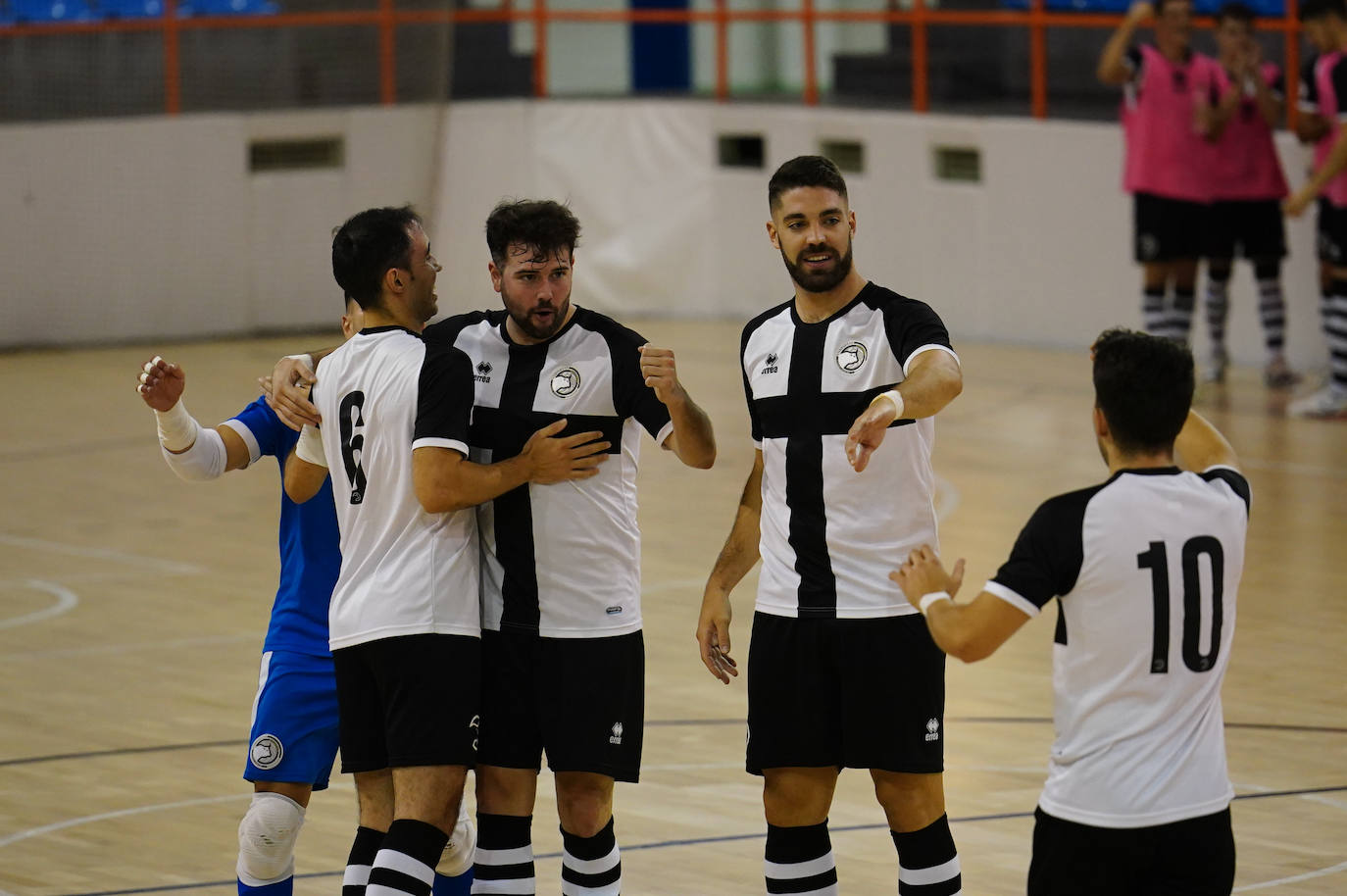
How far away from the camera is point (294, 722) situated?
5.33 metres

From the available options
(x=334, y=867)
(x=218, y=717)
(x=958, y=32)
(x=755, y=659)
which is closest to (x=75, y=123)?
(x=958, y=32)

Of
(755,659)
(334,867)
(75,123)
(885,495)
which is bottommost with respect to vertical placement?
(334,867)

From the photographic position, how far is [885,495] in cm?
505

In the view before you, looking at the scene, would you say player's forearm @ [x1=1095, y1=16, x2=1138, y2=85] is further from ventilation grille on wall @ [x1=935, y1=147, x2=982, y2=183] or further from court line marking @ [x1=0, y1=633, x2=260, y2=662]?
court line marking @ [x1=0, y1=633, x2=260, y2=662]

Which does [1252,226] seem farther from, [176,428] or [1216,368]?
[176,428]

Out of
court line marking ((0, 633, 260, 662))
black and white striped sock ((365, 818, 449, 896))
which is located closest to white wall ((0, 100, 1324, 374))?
court line marking ((0, 633, 260, 662))

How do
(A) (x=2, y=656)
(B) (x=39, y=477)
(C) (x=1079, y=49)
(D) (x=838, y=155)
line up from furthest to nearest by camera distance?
1. (D) (x=838, y=155)
2. (C) (x=1079, y=49)
3. (B) (x=39, y=477)
4. (A) (x=2, y=656)

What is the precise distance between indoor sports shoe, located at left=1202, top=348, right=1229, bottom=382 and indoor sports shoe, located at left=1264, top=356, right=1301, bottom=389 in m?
0.36

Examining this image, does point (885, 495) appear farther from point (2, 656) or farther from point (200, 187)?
point (200, 187)

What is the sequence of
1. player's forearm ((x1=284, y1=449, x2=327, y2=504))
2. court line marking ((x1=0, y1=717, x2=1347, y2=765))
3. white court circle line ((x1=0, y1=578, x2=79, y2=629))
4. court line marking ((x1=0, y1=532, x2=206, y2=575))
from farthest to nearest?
court line marking ((x1=0, y1=532, x2=206, y2=575)) → white court circle line ((x1=0, y1=578, x2=79, y2=629)) → court line marking ((x1=0, y1=717, x2=1347, y2=765)) → player's forearm ((x1=284, y1=449, x2=327, y2=504))

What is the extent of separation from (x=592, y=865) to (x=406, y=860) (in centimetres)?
53

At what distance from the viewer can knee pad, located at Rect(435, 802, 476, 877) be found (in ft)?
17.9

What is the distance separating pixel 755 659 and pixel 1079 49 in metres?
13.0

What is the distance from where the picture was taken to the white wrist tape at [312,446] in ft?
16.9
